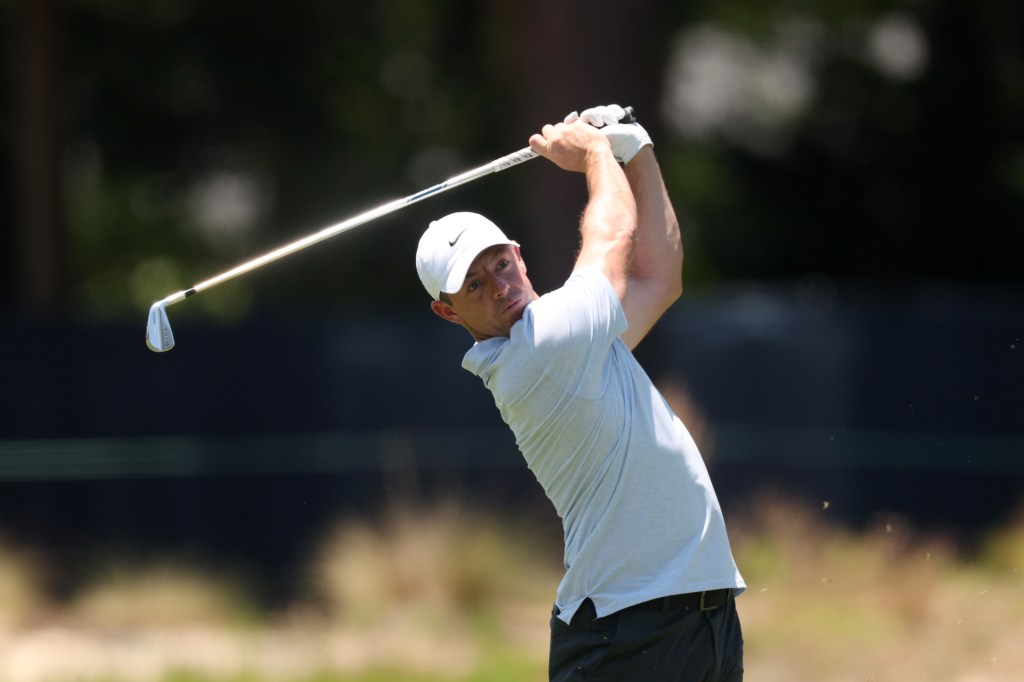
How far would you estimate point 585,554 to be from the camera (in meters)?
3.65

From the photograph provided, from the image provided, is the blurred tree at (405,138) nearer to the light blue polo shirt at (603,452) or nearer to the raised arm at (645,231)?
the raised arm at (645,231)

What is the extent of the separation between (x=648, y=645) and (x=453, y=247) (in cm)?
105

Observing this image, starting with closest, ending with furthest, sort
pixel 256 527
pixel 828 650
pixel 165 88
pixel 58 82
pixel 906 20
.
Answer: pixel 828 650 < pixel 256 527 < pixel 58 82 < pixel 165 88 < pixel 906 20

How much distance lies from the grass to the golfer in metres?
3.39

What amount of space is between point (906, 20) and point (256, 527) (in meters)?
11.6

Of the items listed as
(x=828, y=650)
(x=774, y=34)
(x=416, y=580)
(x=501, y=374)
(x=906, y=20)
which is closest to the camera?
(x=501, y=374)

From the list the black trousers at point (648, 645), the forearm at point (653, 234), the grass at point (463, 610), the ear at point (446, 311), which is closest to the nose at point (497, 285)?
the ear at point (446, 311)

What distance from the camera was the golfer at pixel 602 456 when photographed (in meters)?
3.54

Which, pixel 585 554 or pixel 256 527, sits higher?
pixel 256 527

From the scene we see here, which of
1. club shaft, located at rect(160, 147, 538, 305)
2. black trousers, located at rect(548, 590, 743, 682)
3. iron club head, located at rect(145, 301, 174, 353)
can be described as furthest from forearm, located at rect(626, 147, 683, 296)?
iron club head, located at rect(145, 301, 174, 353)

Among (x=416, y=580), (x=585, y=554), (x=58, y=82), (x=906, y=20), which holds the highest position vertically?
(x=906, y=20)

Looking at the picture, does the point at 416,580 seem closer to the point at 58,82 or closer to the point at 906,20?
the point at 58,82

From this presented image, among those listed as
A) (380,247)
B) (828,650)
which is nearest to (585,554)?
(828,650)

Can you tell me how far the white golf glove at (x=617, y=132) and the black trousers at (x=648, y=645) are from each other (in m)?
1.24
